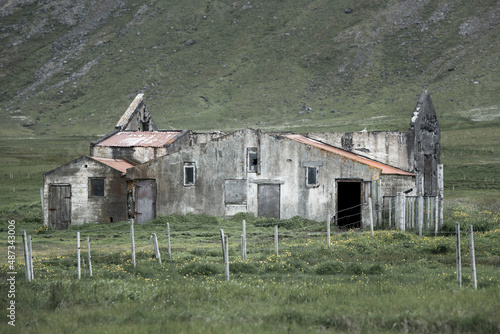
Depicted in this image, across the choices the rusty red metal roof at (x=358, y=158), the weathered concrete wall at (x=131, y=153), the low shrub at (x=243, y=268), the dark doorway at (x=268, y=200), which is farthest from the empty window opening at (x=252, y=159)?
the low shrub at (x=243, y=268)

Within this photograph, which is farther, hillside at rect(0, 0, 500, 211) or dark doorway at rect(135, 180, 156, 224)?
hillside at rect(0, 0, 500, 211)

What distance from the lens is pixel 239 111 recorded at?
493ft

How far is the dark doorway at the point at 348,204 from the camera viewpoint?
34.4 m

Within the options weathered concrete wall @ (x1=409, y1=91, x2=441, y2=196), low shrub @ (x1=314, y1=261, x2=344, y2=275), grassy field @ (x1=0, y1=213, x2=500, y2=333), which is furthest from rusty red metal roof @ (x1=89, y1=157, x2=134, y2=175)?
low shrub @ (x1=314, y1=261, x2=344, y2=275)

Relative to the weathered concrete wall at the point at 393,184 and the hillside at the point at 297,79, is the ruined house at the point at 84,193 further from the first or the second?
the hillside at the point at 297,79

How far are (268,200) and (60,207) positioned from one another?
11.3 meters

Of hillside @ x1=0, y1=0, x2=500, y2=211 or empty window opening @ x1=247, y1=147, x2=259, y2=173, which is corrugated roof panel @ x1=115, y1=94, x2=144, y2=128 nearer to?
empty window opening @ x1=247, y1=147, x2=259, y2=173

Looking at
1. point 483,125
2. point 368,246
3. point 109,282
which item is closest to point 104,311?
point 109,282

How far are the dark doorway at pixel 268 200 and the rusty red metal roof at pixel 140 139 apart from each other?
30.0ft

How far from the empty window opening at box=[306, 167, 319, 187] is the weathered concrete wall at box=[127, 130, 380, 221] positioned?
0.60 feet

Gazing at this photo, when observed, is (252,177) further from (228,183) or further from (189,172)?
(189,172)

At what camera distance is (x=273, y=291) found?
14.9 meters

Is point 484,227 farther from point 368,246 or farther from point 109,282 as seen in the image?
point 109,282

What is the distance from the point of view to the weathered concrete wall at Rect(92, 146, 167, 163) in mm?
41469
